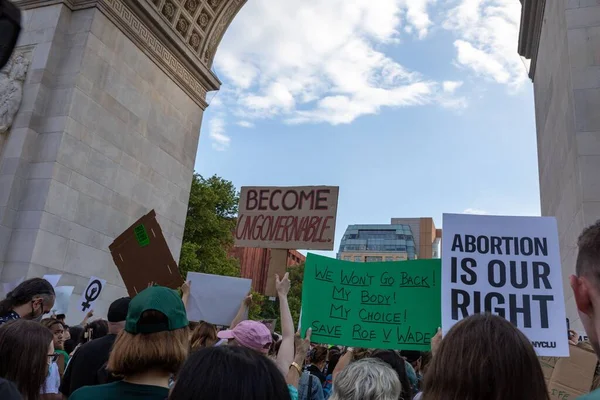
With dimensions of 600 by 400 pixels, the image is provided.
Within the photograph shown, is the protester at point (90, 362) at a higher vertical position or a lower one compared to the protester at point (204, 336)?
lower

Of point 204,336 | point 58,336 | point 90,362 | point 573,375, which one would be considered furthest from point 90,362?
point 573,375

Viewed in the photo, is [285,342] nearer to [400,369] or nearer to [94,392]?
[400,369]

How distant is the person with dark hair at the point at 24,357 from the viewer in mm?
2721

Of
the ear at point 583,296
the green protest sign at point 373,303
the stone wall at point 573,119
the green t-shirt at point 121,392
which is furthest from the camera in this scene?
the stone wall at point 573,119

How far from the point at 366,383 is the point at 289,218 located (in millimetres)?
3922

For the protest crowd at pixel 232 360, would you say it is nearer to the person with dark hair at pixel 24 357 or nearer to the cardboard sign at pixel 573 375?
the person with dark hair at pixel 24 357

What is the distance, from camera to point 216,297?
525 cm

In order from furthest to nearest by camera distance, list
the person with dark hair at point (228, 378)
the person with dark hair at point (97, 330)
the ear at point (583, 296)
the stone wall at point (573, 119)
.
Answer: the stone wall at point (573, 119) → the person with dark hair at point (97, 330) → the ear at point (583, 296) → the person with dark hair at point (228, 378)

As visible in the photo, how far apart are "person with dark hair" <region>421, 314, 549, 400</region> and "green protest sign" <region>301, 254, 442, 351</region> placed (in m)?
2.85

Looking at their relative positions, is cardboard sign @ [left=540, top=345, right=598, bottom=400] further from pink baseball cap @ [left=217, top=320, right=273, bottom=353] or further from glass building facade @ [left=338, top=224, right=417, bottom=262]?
glass building facade @ [left=338, top=224, right=417, bottom=262]

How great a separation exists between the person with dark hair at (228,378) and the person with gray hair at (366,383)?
1372 millimetres

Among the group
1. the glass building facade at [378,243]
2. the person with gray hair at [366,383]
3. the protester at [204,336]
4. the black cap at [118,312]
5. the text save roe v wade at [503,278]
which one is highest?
the glass building facade at [378,243]

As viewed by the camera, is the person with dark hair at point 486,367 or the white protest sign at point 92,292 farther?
the white protest sign at point 92,292

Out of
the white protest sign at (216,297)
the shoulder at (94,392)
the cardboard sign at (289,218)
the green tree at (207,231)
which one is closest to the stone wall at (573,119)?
the cardboard sign at (289,218)
